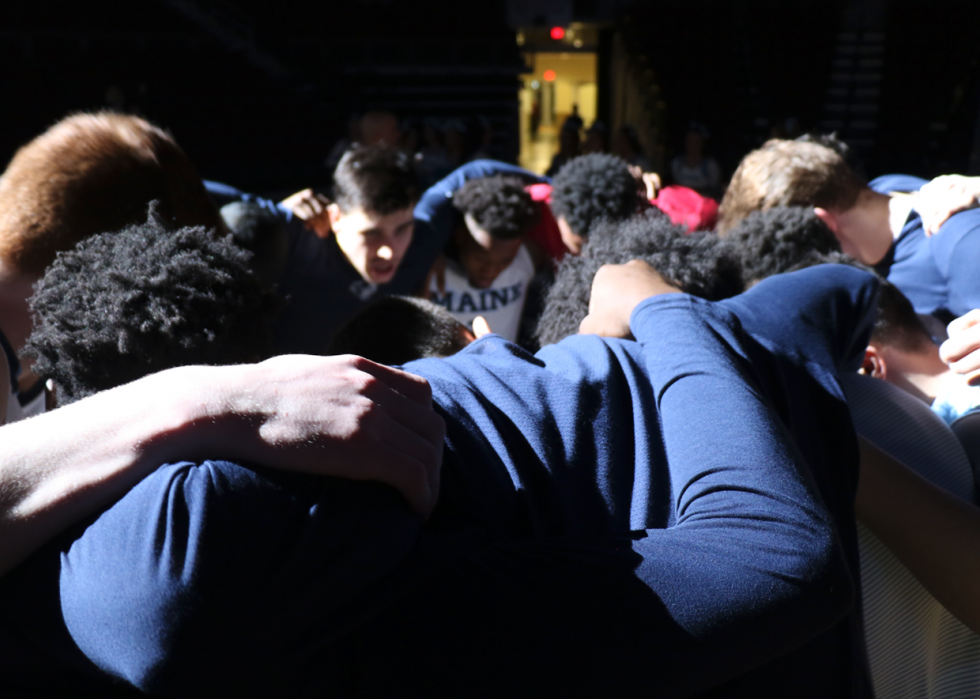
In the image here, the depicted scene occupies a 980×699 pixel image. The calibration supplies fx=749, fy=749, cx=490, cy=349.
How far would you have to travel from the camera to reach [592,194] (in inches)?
106

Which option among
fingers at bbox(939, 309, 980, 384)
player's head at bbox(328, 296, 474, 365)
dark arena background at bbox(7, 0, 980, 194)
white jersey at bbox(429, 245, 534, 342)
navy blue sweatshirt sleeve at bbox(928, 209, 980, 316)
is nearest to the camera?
fingers at bbox(939, 309, 980, 384)

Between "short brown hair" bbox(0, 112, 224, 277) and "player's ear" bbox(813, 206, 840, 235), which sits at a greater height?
"short brown hair" bbox(0, 112, 224, 277)

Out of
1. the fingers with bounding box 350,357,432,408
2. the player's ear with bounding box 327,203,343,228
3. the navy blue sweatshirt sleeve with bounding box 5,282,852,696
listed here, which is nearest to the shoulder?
the player's ear with bounding box 327,203,343,228

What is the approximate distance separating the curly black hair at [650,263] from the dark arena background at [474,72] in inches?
267

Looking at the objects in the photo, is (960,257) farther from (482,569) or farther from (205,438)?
(205,438)

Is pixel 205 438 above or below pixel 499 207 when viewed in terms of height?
above

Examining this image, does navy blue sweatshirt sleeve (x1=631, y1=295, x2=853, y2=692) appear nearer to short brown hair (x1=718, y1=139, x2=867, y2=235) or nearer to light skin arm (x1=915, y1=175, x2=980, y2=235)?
short brown hair (x1=718, y1=139, x2=867, y2=235)

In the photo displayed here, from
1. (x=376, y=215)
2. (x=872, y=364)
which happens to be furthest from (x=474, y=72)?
(x=872, y=364)

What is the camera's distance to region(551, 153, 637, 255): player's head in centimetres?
269

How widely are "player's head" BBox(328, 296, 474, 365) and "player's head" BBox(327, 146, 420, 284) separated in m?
1.16

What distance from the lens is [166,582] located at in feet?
1.62

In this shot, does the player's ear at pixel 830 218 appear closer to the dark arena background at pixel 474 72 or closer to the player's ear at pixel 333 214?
the player's ear at pixel 333 214

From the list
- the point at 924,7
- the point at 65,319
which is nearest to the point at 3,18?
the point at 65,319

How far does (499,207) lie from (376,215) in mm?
487
